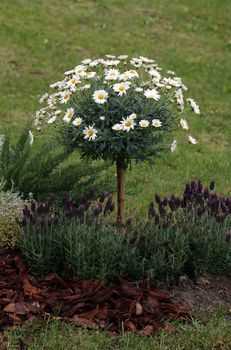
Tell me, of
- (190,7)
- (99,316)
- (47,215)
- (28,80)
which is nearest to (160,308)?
(99,316)

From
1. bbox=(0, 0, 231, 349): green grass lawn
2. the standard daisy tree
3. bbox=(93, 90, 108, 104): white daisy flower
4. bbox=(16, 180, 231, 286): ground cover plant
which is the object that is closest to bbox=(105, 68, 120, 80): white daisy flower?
the standard daisy tree

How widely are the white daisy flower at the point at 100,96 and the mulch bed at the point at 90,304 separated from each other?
122 centimetres

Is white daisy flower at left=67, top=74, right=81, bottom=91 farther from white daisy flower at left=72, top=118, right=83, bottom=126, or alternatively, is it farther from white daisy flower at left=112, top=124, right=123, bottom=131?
white daisy flower at left=112, top=124, right=123, bottom=131

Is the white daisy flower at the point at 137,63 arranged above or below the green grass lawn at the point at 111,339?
above

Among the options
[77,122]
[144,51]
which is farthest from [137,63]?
[144,51]

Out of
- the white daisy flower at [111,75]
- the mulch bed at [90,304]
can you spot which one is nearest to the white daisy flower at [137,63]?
the white daisy flower at [111,75]

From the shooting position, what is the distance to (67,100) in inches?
196

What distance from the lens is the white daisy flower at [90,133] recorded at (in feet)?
15.7

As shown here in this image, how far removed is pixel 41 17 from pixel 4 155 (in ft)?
24.8

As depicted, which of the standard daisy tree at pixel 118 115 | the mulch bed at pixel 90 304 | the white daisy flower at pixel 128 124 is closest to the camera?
the mulch bed at pixel 90 304

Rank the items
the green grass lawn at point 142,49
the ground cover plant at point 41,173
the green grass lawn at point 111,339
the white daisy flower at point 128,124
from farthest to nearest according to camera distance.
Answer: the green grass lawn at point 142,49
the ground cover plant at point 41,173
the white daisy flower at point 128,124
the green grass lawn at point 111,339

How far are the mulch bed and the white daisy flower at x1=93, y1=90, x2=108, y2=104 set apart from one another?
1.22 meters

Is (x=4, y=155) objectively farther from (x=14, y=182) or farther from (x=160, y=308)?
(x=160, y=308)

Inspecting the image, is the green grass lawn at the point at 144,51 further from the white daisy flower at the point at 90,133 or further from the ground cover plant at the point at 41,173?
the white daisy flower at the point at 90,133
